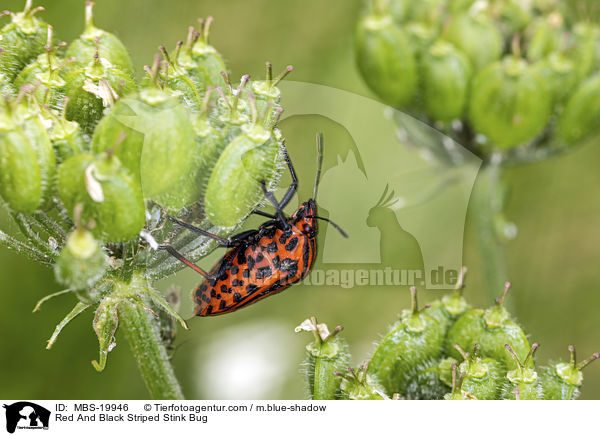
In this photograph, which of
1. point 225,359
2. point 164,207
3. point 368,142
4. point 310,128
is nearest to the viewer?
point 164,207

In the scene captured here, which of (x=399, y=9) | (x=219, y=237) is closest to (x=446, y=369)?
(x=219, y=237)

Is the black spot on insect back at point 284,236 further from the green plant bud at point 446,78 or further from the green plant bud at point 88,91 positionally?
the green plant bud at point 446,78

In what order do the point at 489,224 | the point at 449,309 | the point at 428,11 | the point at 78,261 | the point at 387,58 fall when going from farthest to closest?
1. the point at 489,224
2. the point at 428,11
3. the point at 387,58
4. the point at 449,309
5. the point at 78,261

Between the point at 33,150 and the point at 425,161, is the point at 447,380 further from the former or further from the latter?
the point at 425,161

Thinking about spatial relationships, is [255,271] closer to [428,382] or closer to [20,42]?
[428,382]

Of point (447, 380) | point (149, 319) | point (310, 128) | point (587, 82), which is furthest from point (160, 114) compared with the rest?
point (587, 82)

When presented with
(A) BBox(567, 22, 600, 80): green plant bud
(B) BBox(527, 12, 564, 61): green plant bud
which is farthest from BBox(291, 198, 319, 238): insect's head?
(A) BBox(567, 22, 600, 80): green plant bud

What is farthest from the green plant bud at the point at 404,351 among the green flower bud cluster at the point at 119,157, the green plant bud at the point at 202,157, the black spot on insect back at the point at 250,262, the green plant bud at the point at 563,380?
the green plant bud at the point at 202,157
